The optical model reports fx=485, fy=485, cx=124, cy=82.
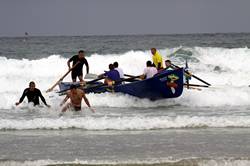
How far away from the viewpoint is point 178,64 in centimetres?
2631

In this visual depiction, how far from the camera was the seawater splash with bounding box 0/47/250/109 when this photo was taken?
13188 mm

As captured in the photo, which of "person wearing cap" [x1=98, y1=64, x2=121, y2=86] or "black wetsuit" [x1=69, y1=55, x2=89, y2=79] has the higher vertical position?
"black wetsuit" [x1=69, y1=55, x2=89, y2=79]

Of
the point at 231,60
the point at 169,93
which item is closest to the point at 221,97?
the point at 169,93

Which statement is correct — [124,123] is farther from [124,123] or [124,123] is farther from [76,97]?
[76,97]

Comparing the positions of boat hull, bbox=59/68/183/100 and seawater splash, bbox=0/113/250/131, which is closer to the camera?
seawater splash, bbox=0/113/250/131

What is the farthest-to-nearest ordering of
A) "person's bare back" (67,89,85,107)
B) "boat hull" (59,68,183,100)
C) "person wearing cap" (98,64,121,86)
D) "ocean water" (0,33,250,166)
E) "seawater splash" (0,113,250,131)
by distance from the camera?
"person wearing cap" (98,64,121,86)
"boat hull" (59,68,183,100)
"person's bare back" (67,89,85,107)
"seawater splash" (0,113,250,131)
"ocean water" (0,33,250,166)

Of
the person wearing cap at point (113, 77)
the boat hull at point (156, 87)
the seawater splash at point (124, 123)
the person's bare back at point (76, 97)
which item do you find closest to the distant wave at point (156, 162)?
the seawater splash at point (124, 123)

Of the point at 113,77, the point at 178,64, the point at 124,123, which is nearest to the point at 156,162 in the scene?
the point at 124,123

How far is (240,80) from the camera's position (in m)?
19.6

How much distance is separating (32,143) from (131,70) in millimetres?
16310

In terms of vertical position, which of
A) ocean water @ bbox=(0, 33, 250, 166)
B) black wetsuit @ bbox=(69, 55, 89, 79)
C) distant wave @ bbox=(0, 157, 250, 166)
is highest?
black wetsuit @ bbox=(69, 55, 89, 79)

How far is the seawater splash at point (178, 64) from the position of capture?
13.2 m

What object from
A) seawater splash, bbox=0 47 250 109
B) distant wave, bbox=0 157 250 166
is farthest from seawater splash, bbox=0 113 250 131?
seawater splash, bbox=0 47 250 109

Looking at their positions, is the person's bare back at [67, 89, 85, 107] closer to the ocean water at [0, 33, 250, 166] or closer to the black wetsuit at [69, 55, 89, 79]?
the ocean water at [0, 33, 250, 166]
